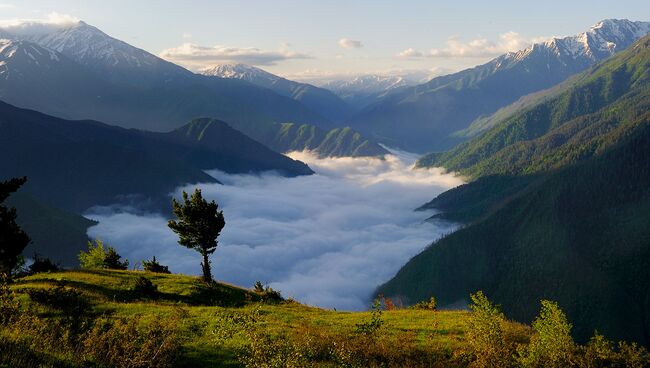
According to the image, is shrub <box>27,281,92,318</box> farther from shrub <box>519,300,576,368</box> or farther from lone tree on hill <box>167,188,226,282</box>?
shrub <box>519,300,576,368</box>

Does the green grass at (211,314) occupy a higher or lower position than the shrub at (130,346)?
higher

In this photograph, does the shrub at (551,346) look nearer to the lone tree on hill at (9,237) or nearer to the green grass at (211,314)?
the green grass at (211,314)

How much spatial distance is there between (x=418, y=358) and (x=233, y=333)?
13.9 meters

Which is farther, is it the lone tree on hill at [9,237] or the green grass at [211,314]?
the lone tree on hill at [9,237]

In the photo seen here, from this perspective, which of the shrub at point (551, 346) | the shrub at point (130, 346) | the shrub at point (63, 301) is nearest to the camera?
the shrub at point (130, 346)

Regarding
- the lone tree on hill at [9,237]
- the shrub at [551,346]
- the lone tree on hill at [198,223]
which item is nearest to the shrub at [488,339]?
the shrub at [551,346]

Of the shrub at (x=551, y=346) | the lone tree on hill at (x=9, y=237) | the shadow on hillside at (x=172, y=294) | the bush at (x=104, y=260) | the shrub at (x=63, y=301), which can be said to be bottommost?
the shrub at (x=551, y=346)

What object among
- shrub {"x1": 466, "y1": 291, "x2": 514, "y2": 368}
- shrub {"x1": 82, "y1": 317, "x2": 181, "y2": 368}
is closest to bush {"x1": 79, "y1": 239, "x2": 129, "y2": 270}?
shrub {"x1": 82, "y1": 317, "x2": 181, "y2": 368}

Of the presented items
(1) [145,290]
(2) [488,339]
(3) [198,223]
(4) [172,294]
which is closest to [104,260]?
(3) [198,223]

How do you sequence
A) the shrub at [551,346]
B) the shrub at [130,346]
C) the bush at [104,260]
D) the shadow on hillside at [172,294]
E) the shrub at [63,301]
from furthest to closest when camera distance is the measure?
the bush at [104,260], the shadow on hillside at [172,294], the shrub at [63,301], the shrub at [551,346], the shrub at [130,346]

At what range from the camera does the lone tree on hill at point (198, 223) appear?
67625mm

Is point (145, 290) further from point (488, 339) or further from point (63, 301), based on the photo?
point (488, 339)

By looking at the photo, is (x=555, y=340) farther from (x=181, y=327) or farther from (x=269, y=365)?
(x=181, y=327)

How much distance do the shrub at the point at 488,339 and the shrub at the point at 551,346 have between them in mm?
1232
